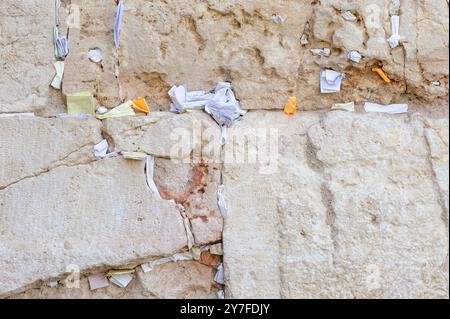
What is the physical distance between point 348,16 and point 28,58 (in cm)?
124

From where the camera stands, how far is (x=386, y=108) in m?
2.36

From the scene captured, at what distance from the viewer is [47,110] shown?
7.82 ft

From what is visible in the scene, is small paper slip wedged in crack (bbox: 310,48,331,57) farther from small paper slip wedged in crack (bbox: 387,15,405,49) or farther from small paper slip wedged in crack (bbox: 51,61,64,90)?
small paper slip wedged in crack (bbox: 51,61,64,90)

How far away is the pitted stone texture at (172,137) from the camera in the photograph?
7.56 ft

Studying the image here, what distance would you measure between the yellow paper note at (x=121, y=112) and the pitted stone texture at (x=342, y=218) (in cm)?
44

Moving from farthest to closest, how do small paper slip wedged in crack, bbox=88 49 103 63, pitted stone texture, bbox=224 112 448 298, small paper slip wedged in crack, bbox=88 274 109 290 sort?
small paper slip wedged in crack, bbox=88 49 103 63, small paper slip wedged in crack, bbox=88 274 109 290, pitted stone texture, bbox=224 112 448 298

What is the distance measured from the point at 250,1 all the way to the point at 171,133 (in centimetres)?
59

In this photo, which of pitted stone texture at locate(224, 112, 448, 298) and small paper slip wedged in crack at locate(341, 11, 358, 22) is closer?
pitted stone texture at locate(224, 112, 448, 298)

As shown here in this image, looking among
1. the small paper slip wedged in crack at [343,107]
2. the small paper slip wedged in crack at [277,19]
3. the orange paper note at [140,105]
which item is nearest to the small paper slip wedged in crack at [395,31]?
the small paper slip wedged in crack at [343,107]

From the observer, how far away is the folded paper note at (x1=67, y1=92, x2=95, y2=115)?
2.36 m

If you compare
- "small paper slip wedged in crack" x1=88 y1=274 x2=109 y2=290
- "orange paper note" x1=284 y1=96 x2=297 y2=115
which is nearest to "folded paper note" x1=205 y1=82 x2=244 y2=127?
"orange paper note" x1=284 y1=96 x2=297 y2=115

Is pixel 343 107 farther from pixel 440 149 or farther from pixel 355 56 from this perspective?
pixel 440 149

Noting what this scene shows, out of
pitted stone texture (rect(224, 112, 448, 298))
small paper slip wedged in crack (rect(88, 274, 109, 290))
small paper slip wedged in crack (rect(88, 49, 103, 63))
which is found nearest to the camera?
pitted stone texture (rect(224, 112, 448, 298))

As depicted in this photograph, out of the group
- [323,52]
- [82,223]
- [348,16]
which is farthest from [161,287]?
[348,16]
